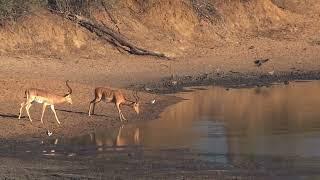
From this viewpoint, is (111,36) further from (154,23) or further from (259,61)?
(259,61)

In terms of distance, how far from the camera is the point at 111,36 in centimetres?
3369

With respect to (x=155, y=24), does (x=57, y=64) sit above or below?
below

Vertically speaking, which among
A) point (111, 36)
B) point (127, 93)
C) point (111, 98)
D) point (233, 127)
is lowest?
point (233, 127)

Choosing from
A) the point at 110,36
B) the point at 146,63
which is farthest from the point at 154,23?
the point at 146,63

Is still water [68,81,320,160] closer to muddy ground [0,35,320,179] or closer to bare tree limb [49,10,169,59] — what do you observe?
muddy ground [0,35,320,179]

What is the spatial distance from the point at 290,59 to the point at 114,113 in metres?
Answer: 14.2

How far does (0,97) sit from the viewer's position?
21.4 metres

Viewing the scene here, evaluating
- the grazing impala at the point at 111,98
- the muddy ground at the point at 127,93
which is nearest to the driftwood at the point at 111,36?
the muddy ground at the point at 127,93

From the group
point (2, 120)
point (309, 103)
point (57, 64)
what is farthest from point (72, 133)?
point (57, 64)

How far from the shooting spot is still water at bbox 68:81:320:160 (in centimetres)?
1647

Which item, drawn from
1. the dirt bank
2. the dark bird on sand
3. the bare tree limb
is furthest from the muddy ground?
the bare tree limb

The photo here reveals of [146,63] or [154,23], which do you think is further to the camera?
[154,23]

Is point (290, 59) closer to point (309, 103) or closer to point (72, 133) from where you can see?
point (309, 103)

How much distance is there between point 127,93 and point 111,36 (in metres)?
9.46
